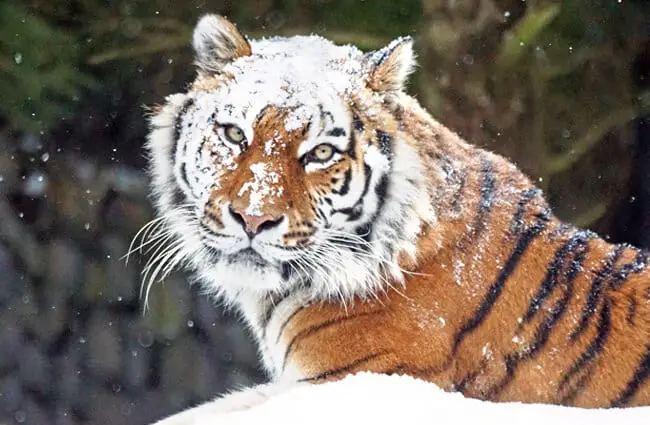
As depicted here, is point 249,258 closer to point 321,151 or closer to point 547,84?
point 321,151

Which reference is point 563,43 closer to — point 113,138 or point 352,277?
point 113,138

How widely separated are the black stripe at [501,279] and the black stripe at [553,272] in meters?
0.09

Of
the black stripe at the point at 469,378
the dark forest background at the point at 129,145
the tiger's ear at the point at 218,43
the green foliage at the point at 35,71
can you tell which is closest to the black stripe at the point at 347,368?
the black stripe at the point at 469,378

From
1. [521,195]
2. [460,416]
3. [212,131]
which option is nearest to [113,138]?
[212,131]

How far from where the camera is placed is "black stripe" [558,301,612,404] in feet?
7.65

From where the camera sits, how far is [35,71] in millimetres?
4332

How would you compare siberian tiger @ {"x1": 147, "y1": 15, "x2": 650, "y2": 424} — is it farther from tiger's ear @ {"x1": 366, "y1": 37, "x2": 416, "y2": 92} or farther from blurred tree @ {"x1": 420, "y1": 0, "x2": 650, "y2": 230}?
blurred tree @ {"x1": 420, "y1": 0, "x2": 650, "y2": 230}

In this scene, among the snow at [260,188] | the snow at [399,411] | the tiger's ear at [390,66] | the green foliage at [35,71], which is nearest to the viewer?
the snow at [399,411]

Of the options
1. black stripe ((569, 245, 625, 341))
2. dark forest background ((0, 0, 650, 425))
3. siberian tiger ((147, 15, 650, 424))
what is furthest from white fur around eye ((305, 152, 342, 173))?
dark forest background ((0, 0, 650, 425))

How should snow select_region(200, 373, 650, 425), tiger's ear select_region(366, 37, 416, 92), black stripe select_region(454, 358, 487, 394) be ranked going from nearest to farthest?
snow select_region(200, 373, 650, 425) < black stripe select_region(454, 358, 487, 394) < tiger's ear select_region(366, 37, 416, 92)

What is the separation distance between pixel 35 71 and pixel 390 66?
2.55 metres

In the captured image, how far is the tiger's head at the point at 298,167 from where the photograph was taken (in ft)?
7.57

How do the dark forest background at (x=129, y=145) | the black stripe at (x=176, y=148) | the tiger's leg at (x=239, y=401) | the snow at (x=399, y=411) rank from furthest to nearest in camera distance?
the dark forest background at (x=129, y=145), the black stripe at (x=176, y=148), the tiger's leg at (x=239, y=401), the snow at (x=399, y=411)

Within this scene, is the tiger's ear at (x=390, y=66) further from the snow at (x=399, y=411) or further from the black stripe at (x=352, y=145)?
the snow at (x=399, y=411)
